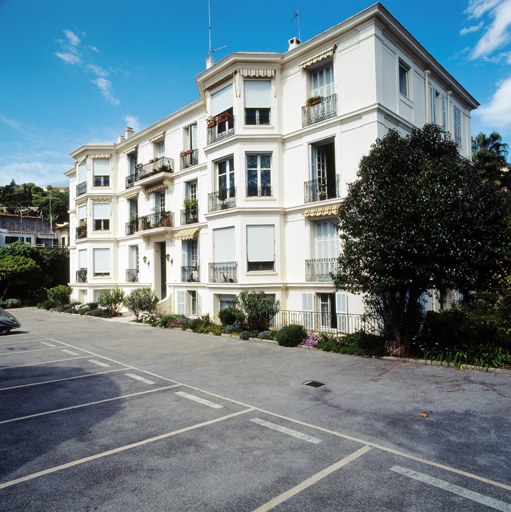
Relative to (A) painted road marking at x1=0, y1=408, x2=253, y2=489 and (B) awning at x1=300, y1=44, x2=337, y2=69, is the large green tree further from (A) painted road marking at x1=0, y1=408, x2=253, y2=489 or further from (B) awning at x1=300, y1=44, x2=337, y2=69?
(B) awning at x1=300, y1=44, x2=337, y2=69

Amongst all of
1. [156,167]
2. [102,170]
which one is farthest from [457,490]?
[102,170]

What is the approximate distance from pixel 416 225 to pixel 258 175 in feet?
31.4

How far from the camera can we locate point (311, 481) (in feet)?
15.0

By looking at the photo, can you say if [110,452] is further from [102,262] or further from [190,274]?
[102,262]

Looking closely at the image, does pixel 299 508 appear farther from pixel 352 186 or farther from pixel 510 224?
pixel 510 224

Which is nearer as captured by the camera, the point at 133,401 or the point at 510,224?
the point at 133,401

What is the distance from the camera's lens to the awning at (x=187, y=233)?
71.5ft

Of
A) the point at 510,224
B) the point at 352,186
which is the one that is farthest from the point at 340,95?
the point at 510,224

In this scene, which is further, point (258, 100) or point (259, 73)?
point (258, 100)

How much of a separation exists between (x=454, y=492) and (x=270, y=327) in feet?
41.8

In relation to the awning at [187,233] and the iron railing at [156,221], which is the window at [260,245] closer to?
the awning at [187,233]

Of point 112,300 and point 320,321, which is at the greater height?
point 112,300

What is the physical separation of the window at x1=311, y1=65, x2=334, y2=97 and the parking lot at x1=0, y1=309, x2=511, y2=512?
39.2ft

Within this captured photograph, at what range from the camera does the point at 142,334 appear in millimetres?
17578
